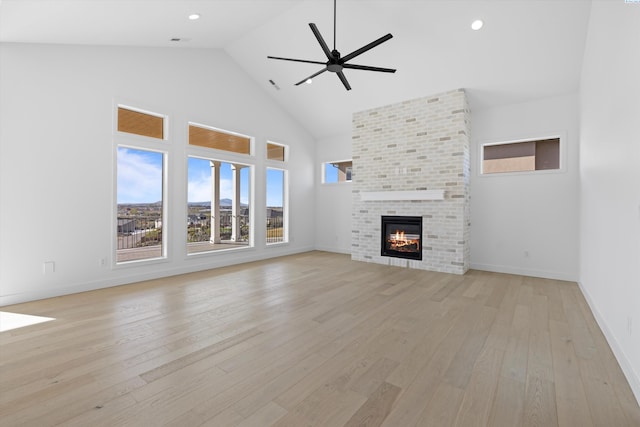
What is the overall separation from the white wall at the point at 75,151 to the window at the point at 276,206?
1.88m

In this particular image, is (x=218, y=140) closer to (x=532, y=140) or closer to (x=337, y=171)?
(x=337, y=171)

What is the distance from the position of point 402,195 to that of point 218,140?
393 cm

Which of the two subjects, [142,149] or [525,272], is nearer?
[142,149]

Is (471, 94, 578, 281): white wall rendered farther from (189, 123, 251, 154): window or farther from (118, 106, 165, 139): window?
(118, 106, 165, 139): window

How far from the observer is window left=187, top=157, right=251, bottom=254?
18.8 feet

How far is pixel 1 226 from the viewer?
11.6 feet

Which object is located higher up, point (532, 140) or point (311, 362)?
point (532, 140)

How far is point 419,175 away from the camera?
231 inches

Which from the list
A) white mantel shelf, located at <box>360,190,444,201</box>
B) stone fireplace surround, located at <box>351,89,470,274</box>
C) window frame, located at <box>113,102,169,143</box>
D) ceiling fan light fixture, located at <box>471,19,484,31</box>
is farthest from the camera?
white mantel shelf, located at <box>360,190,444,201</box>

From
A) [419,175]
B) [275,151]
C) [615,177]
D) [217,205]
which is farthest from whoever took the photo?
[275,151]

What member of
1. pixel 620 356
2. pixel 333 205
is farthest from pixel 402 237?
pixel 620 356

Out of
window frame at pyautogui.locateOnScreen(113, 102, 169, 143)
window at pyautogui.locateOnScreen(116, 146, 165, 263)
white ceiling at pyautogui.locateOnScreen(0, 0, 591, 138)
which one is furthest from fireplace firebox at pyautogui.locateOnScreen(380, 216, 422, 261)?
window frame at pyautogui.locateOnScreen(113, 102, 169, 143)

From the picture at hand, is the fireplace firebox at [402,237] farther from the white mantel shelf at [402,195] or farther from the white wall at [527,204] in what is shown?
the white wall at [527,204]

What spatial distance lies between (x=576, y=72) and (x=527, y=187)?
189 centimetres
